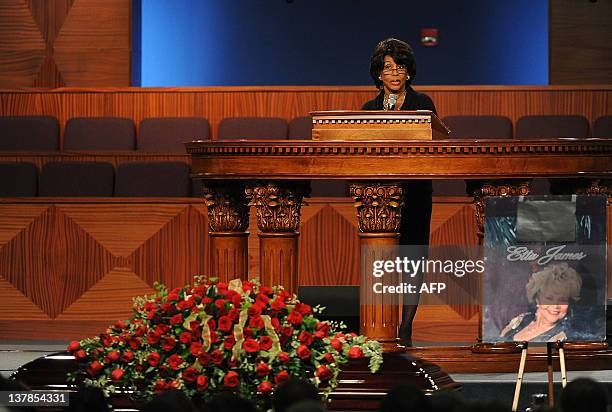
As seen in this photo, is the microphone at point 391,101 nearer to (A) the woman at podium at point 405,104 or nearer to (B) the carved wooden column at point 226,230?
(A) the woman at podium at point 405,104

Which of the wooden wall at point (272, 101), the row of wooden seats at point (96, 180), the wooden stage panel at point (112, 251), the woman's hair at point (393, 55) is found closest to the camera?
the woman's hair at point (393, 55)

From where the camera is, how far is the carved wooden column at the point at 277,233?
3832mm

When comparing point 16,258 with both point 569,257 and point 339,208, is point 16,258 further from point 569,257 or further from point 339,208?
point 569,257

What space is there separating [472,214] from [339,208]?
0.55 metres

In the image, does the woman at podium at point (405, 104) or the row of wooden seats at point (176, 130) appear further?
the row of wooden seats at point (176, 130)

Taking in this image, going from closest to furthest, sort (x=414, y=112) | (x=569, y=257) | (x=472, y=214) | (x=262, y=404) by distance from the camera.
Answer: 1. (x=262, y=404)
2. (x=569, y=257)
3. (x=414, y=112)
4. (x=472, y=214)

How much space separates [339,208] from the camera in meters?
5.10

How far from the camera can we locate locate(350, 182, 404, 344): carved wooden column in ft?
12.2

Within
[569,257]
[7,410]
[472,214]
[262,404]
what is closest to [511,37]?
[472,214]

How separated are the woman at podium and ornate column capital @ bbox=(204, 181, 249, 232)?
532 mm

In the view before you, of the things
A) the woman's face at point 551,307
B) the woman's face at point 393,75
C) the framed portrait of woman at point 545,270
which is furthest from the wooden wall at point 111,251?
the woman's face at point 551,307

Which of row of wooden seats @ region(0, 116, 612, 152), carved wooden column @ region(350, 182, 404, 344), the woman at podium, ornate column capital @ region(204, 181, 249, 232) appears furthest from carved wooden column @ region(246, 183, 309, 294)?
row of wooden seats @ region(0, 116, 612, 152)

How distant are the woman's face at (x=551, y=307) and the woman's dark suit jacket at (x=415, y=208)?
147 centimetres

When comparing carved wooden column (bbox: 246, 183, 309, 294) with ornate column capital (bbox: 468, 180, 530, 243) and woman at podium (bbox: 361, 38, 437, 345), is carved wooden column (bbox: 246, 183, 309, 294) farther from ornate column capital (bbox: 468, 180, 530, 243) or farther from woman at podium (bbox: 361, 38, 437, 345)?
ornate column capital (bbox: 468, 180, 530, 243)
